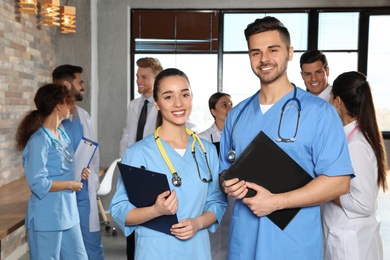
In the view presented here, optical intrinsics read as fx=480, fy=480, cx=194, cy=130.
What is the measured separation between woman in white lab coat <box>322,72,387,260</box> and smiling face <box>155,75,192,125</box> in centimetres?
72

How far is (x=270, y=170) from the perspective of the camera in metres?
1.57

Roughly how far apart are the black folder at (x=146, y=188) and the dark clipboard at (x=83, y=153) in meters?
1.35

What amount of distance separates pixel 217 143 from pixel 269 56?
154 centimetres

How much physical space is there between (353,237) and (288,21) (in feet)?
13.7

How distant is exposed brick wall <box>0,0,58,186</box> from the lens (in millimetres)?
3895

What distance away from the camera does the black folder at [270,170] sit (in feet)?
5.01

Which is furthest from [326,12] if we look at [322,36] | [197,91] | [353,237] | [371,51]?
[353,237]

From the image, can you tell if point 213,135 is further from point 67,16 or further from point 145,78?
point 67,16

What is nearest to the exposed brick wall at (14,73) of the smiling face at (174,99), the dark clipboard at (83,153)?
the dark clipboard at (83,153)

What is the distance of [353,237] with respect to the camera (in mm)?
1982

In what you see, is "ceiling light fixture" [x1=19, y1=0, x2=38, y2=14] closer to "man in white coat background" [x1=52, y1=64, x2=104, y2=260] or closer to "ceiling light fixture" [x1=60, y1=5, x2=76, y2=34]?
"ceiling light fixture" [x1=60, y1=5, x2=76, y2=34]

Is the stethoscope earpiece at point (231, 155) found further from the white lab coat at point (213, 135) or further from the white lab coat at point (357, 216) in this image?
the white lab coat at point (213, 135)

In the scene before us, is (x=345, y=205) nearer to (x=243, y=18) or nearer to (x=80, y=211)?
(x=80, y=211)

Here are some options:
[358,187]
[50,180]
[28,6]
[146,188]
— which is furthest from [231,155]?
[28,6]
